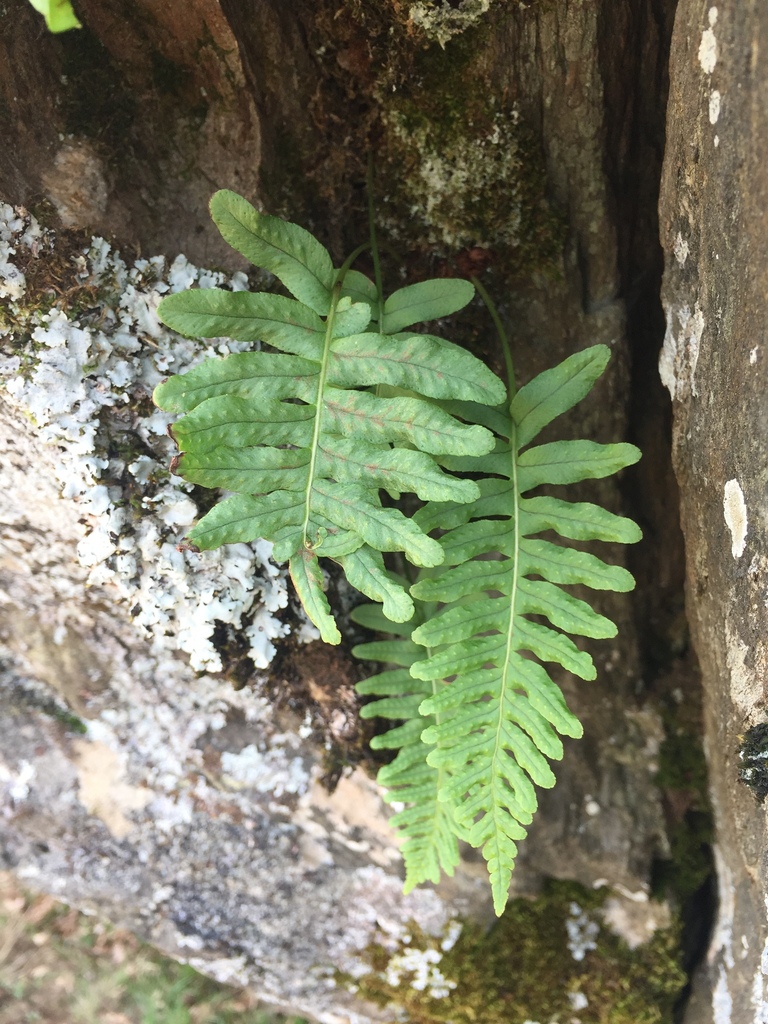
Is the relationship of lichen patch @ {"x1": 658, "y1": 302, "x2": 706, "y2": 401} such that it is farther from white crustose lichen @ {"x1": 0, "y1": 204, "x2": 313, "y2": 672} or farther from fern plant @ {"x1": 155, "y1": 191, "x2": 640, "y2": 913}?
white crustose lichen @ {"x1": 0, "y1": 204, "x2": 313, "y2": 672}

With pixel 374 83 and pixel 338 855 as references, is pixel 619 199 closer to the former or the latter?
pixel 374 83

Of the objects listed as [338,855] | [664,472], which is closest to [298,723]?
[338,855]

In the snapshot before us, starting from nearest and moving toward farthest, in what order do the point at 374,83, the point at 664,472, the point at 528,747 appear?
the point at 528,747 < the point at 374,83 < the point at 664,472

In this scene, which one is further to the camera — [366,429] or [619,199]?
[619,199]

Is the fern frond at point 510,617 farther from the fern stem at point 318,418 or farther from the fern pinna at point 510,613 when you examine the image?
the fern stem at point 318,418

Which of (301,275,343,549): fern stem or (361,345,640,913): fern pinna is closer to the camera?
(301,275,343,549): fern stem

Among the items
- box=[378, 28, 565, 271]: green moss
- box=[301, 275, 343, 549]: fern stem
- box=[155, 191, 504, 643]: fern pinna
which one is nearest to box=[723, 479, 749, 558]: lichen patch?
box=[155, 191, 504, 643]: fern pinna

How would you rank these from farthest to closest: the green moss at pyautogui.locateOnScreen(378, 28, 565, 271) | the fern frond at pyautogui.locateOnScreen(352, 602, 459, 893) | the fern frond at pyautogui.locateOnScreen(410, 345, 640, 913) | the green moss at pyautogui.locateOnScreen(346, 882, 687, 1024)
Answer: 1. the green moss at pyautogui.locateOnScreen(346, 882, 687, 1024)
2. the fern frond at pyautogui.locateOnScreen(352, 602, 459, 893)
3. the green moss at pyautogui.locateOnScreen(378, 28, 565, 271)
4. the fern frond at pyautogui.locateOnScreen(410, 345, 640, 913)

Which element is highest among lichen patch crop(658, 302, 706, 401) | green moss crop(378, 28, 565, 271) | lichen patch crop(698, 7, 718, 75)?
green moss crop(378, 28, 565, 271)
